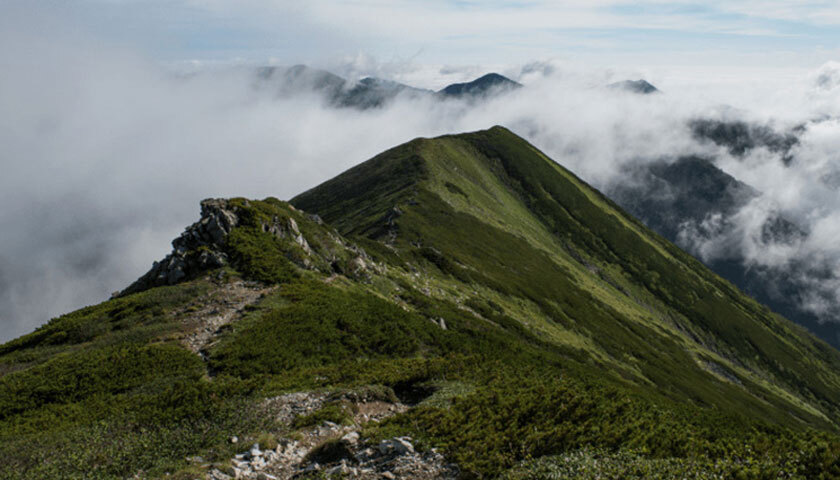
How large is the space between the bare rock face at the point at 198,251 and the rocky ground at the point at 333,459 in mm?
34109

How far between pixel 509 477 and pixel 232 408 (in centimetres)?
1641

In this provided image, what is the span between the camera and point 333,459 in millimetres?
19859

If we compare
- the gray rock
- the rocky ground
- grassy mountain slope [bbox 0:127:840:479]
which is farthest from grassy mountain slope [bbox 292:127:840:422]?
the rocky ground

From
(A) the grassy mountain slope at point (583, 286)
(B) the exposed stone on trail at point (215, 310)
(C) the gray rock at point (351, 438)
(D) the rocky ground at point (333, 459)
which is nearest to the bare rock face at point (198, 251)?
(B) the exposed stone on trail at point (215, 310)

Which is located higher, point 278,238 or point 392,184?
point 392,184

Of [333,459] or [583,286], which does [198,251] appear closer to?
[333,459]

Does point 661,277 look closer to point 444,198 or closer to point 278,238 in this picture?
point 444,198

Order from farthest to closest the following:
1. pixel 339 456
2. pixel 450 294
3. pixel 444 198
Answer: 1. pixel 444 198
2. pixel 450 294
3. pixel 339 456

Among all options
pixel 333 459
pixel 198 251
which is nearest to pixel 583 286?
pixel 198 251

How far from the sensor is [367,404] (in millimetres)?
26953

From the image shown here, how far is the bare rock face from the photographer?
51.3m

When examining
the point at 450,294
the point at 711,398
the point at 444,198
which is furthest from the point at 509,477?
the point at 444,198

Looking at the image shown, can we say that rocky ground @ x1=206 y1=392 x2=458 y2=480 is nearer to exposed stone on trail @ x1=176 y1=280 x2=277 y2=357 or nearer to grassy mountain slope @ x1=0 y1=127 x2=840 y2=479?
grassy mountain slope @ x1=0 y1=127 x2=840 y2=479

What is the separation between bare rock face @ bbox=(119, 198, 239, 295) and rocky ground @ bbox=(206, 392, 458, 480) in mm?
34109
